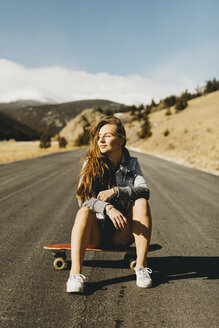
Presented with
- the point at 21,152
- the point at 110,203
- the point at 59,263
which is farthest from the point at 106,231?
the point at 21,152

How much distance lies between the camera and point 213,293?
2.79 m

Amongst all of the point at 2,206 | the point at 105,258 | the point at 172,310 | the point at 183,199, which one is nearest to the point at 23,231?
the point at 105,258

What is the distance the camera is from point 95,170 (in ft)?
9.78

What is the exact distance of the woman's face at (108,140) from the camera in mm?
3045

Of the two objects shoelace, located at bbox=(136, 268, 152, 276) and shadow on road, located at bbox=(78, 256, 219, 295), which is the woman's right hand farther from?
shadow on road, located at bbox=(78, 256, 219, 295)

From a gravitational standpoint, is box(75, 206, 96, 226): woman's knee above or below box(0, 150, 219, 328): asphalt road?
above

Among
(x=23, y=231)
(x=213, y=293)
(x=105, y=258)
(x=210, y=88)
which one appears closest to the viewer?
(x=213, y=293)

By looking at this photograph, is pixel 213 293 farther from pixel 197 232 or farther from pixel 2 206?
pixel 2 206

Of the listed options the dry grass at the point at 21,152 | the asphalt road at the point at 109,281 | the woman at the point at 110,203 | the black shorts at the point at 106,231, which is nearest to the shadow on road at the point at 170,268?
the asphalt road at the point at 109,281

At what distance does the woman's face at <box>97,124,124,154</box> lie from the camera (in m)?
3.05

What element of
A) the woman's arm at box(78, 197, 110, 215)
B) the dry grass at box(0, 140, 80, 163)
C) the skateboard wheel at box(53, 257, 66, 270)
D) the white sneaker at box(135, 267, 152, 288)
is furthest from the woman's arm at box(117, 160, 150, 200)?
the dry grass at box(0, 140, 80, 163)

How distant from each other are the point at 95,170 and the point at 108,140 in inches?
13.7

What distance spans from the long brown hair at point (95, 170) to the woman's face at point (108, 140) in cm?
4

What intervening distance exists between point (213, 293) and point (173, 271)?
1.91 ft
